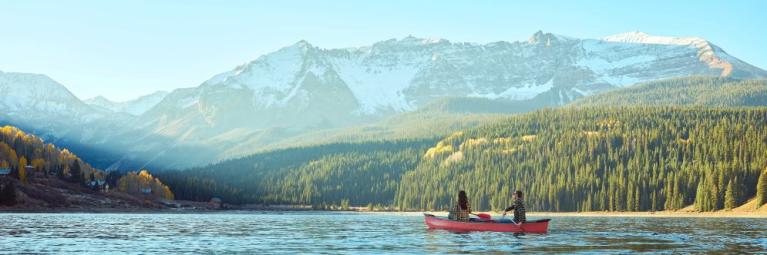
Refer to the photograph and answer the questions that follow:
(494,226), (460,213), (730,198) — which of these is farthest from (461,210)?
(730,198)

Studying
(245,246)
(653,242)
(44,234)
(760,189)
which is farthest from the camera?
(760,189)

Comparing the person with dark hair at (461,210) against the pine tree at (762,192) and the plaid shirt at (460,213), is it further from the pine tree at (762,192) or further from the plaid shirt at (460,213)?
the pine tree at (762,192)

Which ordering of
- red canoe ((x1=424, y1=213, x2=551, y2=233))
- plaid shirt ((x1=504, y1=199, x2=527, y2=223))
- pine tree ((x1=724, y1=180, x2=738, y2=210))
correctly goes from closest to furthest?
plaid shirt ((x1=504, y1=199, x2=527, y2=223)), red canoe ((x1=424, y1=213, x2=551, y2=233)), pine tree ((x1=724, y1=180, x2=738, y2=210))

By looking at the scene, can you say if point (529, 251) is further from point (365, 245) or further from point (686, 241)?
point (686, 241)

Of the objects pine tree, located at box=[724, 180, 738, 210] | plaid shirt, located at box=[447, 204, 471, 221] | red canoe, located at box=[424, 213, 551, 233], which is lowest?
red canoe, located at box=[424, 213, 551, 233]

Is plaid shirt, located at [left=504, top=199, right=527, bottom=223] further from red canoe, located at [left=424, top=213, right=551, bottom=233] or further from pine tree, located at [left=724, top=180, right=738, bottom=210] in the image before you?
pine tree, located at [left=724, top=180, right=738, bottom=210]

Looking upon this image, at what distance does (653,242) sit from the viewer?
3113 inches

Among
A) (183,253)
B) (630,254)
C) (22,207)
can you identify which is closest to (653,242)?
(630,254)

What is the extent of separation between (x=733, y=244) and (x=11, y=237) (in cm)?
6551

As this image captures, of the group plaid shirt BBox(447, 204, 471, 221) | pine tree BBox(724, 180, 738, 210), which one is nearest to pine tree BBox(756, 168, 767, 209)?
pine tree BBox(724, 180, 738, 210)

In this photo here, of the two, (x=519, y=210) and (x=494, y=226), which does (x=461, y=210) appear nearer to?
(x=494, y=226)

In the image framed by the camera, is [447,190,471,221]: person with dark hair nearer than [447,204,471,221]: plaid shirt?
Yes

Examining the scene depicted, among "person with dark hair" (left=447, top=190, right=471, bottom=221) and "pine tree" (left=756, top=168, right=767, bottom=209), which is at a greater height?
"pine tree" (left=756, top=168, right=767, bottom=209)

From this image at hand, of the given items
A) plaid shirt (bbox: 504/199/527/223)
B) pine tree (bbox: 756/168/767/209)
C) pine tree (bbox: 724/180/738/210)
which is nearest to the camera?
plaid shirt (bbox: 504/199/527/223)
